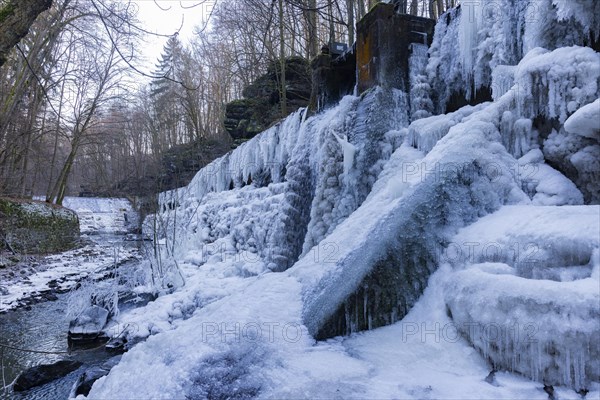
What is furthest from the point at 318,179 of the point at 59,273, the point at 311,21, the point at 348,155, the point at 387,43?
the point at 59,273

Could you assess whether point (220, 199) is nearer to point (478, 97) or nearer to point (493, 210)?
point (478, 97)

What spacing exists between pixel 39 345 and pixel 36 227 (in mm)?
8966

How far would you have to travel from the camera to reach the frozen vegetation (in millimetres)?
1845

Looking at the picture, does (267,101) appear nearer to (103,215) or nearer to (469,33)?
(469,33)

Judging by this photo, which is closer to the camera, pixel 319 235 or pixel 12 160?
pixel 319 235

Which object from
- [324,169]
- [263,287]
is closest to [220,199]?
[324,169]

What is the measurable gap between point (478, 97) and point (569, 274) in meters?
3.66

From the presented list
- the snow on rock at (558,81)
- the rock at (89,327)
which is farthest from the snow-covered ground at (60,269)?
the snow on rock at (558,81)

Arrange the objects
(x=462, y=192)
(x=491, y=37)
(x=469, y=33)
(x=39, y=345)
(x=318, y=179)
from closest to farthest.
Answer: (x=462, y=192), (x=491, y=37), (x=469, y=33), (x=39, y=345), (x=318, y=179)

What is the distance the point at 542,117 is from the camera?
3436 millimetres

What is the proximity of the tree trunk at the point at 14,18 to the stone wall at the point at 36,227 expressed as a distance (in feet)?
30.6

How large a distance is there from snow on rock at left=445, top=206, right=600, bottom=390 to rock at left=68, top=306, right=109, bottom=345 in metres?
5.08

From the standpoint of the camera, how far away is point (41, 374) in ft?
13.8

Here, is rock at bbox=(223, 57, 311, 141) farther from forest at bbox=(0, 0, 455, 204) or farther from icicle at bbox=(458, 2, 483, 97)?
icicle at bbox=(458, 2, 483, 97)
